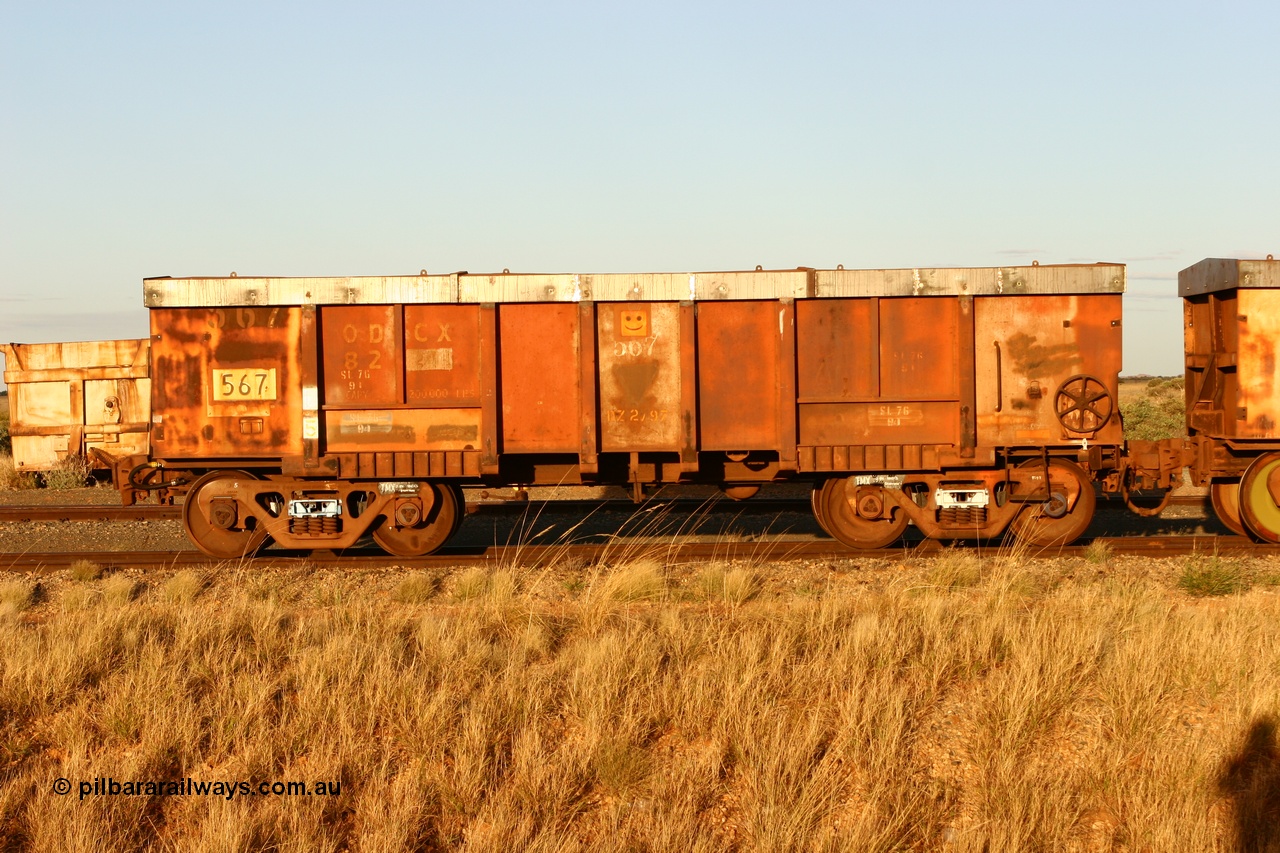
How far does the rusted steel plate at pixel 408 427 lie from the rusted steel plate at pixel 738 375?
2343 millimetres

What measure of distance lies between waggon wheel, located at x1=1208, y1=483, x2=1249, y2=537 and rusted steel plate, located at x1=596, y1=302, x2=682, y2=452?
5.83m

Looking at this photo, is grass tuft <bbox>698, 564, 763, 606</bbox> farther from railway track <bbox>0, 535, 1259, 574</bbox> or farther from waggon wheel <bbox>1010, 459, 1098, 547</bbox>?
waggon wheel <bbox>1010, 459, 1098, 547</bbox>

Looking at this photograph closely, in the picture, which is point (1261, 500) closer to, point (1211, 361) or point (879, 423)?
point (1211, 361)

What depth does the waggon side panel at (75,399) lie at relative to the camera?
64.0 ft

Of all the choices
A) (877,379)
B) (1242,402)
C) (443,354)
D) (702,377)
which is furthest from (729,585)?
(1242,402)

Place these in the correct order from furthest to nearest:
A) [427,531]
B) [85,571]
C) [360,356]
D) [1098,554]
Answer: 1. [427,531]
2. [360,356]
3. [1098,554]
4. [85,571]

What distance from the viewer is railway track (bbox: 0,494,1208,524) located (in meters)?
14.0

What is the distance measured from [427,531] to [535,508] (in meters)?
3.78

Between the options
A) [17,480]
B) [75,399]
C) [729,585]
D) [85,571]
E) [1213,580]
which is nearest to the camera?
[729,585]

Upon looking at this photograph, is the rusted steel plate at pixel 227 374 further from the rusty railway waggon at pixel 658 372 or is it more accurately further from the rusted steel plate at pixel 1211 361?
the rusted steel plate at pixel 1211 361

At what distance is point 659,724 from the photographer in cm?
618

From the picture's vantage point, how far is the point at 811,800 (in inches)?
212

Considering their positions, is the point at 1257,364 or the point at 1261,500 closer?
the point at 1257,364

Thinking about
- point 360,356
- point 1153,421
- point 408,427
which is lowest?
point 1153,421
